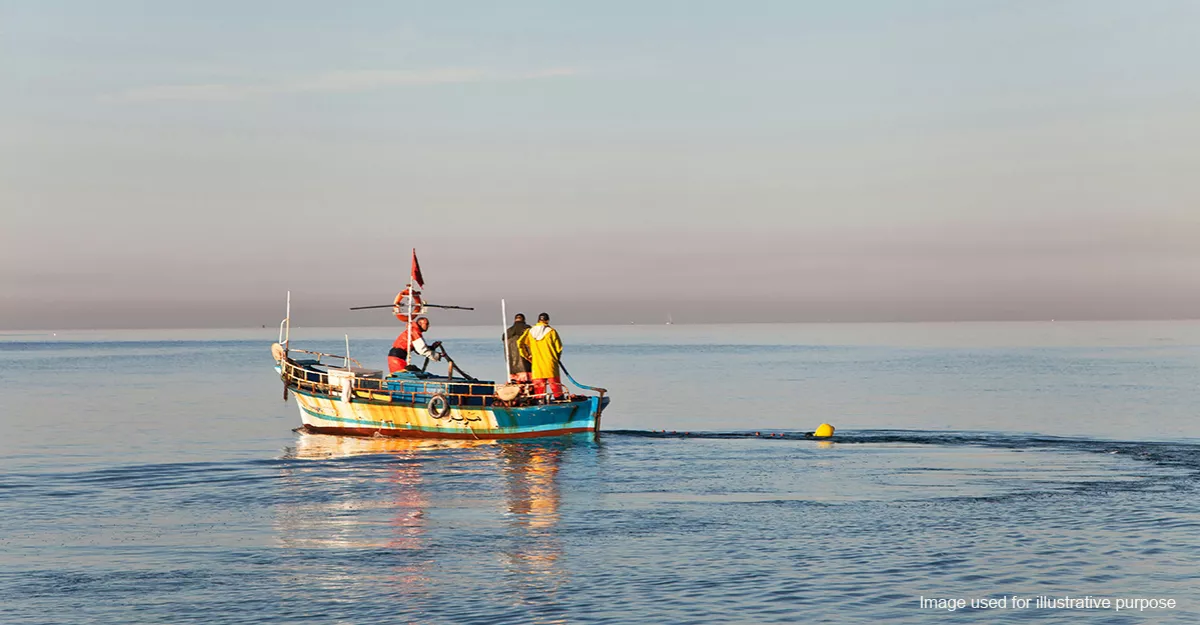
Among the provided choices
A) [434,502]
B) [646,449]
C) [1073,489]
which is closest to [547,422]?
[646,449]

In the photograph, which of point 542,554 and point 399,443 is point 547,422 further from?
point 542,554

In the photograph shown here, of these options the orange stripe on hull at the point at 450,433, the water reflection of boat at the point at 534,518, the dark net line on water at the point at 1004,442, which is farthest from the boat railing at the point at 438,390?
the dark net line on water at the point at 1004,442

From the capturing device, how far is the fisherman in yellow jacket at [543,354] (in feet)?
106

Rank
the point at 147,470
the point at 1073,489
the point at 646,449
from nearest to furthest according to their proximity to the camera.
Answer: the point at 1073,489 → the point at 147,470 → the point at 646,449

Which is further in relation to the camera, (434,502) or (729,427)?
(729,427)

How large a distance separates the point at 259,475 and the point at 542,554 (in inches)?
476

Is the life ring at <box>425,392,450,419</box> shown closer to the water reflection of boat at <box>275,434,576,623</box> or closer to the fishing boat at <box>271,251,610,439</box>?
the fishing boat at <box>271,251,610,439</box>

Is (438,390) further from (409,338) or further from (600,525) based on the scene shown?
(600,525)

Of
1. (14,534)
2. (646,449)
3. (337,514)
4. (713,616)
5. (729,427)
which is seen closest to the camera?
(713,616)

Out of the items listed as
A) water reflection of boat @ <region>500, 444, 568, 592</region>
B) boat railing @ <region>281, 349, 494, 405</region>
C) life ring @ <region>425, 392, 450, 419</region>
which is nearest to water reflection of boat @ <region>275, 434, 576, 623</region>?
water reflection of boat @ <region>500, 444, 568, 592</region>

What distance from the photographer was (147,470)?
95.1 feet

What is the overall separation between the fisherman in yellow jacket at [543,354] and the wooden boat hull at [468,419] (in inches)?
23.3

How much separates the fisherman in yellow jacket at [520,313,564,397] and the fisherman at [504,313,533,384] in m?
0.15

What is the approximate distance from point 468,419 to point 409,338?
2899 millimetres
